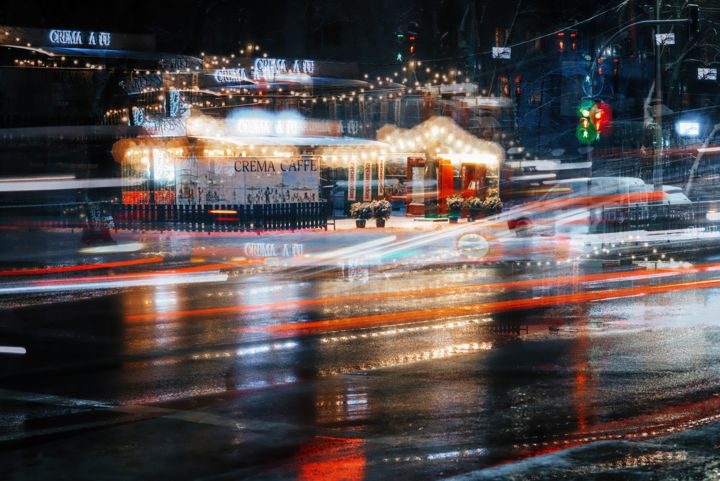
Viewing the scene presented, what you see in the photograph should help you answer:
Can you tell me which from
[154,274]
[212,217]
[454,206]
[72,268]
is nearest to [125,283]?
[154,274]

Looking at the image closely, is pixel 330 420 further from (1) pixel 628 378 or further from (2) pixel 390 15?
(2) pixel 390 15

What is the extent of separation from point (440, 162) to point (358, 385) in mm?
28288

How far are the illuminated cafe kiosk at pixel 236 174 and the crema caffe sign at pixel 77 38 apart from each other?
26.4ft

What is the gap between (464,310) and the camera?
557 inches

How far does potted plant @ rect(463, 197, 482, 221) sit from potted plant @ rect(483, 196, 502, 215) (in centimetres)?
38

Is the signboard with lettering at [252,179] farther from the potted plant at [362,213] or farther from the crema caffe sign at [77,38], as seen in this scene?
the crema caffe sign at [77,38]

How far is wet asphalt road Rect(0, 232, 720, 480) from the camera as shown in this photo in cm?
656

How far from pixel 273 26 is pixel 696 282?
38503mm

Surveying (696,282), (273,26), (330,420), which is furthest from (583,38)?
(330,420)

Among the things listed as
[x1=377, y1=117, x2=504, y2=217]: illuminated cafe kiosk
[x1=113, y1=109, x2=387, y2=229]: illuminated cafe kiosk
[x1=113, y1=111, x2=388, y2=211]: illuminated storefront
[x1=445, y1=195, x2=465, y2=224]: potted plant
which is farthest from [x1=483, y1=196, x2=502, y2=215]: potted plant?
[x1=113, y1=109, x2=387, y2=229]: illuminated cafe kiosk

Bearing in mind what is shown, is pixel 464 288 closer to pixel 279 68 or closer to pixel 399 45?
pixel 279 68

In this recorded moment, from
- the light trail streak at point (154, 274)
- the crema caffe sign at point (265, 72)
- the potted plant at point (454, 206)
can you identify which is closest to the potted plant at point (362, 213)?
the potted plant at point (454, 206)

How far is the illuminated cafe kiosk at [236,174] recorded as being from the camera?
1226 inches

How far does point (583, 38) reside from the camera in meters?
59.8
